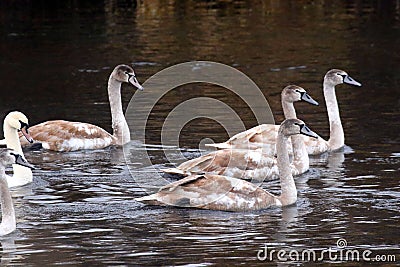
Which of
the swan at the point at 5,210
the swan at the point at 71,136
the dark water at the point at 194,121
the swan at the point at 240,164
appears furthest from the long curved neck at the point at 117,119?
the swan at the point at 5,210

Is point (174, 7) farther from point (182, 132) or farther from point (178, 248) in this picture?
point (178, 248)

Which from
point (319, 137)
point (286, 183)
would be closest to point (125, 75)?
point (319, 137)

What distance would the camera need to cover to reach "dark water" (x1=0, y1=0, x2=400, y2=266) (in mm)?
11820

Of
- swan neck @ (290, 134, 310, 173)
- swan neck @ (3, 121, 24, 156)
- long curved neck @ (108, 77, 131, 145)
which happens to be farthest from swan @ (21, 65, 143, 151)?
swan neck @ (290, 134, 310, 173)

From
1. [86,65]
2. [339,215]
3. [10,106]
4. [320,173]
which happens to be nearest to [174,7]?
[86,65]

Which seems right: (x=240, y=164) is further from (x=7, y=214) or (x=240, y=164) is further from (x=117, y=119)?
(x=117, y=119)

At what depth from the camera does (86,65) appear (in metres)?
28.3

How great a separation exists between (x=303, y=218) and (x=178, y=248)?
200 cm

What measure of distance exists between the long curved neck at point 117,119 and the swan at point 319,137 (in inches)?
94.1

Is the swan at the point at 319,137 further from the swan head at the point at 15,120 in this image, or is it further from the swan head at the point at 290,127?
the swan head at the point at 15,120

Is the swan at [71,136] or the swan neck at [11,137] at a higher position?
the swan neck at [11,137]

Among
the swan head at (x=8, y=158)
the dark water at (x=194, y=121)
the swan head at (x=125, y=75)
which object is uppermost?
the swan head at (x=125, y=75)

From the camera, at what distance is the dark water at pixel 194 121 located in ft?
38.8

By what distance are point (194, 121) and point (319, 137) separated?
3.31m
